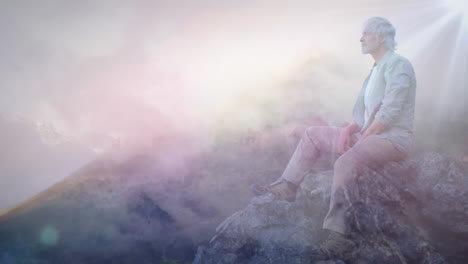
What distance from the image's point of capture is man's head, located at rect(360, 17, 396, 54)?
358 cm

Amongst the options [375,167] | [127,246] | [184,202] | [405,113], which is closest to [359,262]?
[375,167]

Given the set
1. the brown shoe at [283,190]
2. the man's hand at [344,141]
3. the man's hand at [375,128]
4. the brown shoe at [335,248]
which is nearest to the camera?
the brown shoe at [335,248]

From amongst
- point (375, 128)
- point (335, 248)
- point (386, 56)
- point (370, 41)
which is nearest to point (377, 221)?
point (335, 248)

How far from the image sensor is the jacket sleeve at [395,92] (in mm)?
3207

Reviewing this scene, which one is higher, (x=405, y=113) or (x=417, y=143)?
(x=405, y=113)

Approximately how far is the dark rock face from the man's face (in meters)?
1.75

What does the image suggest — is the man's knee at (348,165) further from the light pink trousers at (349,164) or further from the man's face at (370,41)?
the man's face at (370,41)

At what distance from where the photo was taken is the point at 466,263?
3205 millimetres

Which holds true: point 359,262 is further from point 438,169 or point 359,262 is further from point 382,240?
point 438,169

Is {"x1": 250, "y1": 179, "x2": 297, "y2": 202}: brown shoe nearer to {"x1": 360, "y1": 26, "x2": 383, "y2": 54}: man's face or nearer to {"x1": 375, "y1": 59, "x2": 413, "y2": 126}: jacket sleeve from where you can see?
{"x1": 375, "y1": 59, "x2": 413, "y2": 126}: jacket sleeve

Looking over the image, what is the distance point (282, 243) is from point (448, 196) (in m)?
2.75

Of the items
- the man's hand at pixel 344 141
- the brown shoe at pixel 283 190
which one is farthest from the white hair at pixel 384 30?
the brown shoe at pixel 283 190

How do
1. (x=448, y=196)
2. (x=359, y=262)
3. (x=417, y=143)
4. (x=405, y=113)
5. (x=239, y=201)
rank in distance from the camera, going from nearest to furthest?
(x=359, y=262) → (x=405, y=113) → (x=448, y=196) → (x=239, y=201) → (x=417, y=143)

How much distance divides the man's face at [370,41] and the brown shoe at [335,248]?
267 cm
